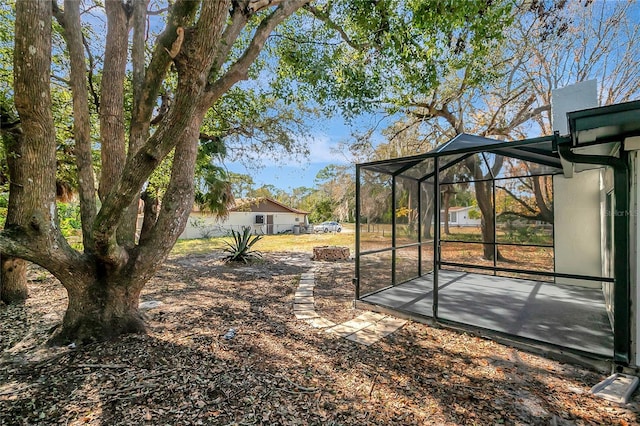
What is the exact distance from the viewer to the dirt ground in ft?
6.09

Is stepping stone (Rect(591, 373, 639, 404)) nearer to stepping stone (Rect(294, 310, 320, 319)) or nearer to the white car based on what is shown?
stepping stone (Rect(294, 310, 320, 319))

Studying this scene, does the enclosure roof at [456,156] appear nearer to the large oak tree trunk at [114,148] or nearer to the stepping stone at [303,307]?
the stepping stone at [303,307]

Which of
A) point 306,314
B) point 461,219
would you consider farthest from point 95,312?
point 461,219

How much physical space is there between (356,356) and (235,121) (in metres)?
6.09

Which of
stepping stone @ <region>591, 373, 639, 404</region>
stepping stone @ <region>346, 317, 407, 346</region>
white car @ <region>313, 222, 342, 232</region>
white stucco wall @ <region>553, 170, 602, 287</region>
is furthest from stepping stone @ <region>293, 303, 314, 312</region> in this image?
white car @ <region>313, 222, 342, 232</region>

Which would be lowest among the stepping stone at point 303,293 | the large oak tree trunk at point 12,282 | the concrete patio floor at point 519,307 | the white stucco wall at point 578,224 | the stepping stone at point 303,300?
the stepping stone at point 303,300

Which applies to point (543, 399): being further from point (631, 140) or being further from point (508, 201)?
point (508, 201)

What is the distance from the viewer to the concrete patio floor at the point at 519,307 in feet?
9.85

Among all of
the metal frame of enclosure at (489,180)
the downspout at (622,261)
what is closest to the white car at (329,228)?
the metal frame of enclosure at (489,180)

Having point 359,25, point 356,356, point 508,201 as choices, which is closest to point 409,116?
point 508,201

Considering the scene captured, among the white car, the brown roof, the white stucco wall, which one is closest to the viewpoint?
the white stucco wall

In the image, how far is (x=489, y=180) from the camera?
622 centimetres

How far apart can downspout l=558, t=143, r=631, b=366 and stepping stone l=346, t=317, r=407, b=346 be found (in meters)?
1.94

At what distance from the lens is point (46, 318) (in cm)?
346
